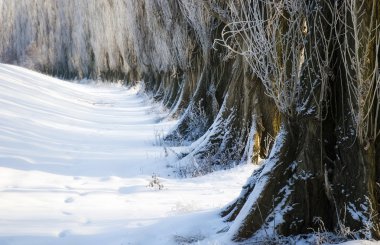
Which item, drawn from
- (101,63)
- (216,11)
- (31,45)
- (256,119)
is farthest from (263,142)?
(31,45)

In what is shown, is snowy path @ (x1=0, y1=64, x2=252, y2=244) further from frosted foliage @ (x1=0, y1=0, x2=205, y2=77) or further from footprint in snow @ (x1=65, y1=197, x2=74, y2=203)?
frosted foliage @ (x1=0, y1=0, x2=205, y2=77)

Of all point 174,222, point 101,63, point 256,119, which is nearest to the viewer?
point 174,222

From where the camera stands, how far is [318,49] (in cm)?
314

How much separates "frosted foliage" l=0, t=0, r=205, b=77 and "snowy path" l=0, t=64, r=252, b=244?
297 cm

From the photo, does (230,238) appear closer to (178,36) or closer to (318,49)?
(318,49)

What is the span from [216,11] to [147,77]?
15925 mm

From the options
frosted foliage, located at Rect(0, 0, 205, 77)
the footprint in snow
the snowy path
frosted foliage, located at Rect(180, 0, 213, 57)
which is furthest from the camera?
frosted foliage, located at Rect(0, 0, 205, 77)

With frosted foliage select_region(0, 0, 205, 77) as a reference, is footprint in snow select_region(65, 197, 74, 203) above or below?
below

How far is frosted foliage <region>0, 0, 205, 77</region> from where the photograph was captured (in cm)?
1139

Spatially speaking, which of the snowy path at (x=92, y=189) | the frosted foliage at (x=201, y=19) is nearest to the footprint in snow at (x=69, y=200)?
the snowy path at (x=92, y=189)

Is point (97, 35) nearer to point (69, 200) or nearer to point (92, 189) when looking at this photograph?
point (92, 189)

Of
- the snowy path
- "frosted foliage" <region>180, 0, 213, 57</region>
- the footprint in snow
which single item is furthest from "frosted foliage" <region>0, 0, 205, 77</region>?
the footprint in snow

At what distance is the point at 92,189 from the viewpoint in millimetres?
5086

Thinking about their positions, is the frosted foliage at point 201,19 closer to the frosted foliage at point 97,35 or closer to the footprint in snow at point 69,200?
the frosted foliage at point 97,35
